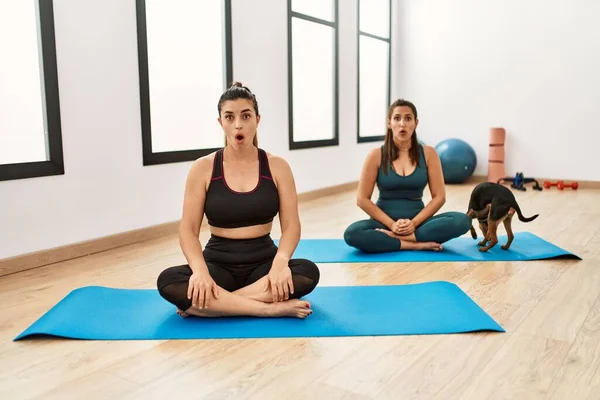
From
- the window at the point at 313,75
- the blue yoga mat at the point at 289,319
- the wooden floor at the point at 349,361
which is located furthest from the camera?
the window at the point at 313,75

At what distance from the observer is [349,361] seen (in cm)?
181

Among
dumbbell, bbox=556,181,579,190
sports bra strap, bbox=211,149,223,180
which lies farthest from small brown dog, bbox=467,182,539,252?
dumbbell, bbox=556,181,579,190

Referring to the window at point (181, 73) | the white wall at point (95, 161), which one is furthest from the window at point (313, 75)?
the white wall at point (95, 161)

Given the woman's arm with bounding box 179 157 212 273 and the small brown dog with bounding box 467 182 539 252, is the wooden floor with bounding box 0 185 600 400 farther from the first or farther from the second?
the small brown dog with bounding box 467 182 539 252

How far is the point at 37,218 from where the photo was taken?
3.07m

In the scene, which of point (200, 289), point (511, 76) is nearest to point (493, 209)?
point (200, 289)

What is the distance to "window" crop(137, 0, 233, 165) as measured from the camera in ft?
12.3

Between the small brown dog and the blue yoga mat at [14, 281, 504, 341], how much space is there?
764mm

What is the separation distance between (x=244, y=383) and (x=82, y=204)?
200 cm

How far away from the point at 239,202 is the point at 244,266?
0.25 meters

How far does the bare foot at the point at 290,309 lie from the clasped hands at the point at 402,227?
46.4 inches

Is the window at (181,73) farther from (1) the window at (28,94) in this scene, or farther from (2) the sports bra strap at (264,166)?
(2) the sports bra strap at (264,166)

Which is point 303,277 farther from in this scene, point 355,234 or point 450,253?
point 450,253

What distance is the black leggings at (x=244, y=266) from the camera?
2.17 metres
